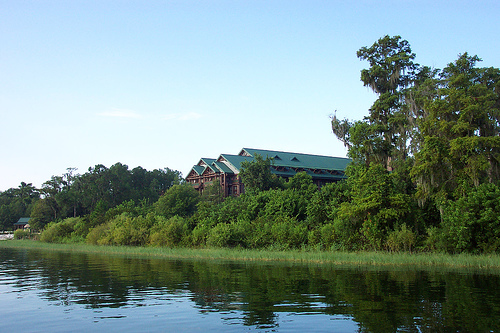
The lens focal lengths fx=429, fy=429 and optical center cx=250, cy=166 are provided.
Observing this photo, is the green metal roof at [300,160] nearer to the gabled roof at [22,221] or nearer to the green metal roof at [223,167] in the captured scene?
the green metal roof at [223,167]

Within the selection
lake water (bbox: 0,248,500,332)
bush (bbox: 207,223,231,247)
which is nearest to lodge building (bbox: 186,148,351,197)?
bush (bbox: 207,223,231,247)

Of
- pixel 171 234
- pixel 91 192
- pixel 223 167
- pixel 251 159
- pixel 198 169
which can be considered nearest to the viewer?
pixel 171 234

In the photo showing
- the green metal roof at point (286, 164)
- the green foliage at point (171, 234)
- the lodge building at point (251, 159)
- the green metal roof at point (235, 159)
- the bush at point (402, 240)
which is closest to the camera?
the bush at point (402, 240)

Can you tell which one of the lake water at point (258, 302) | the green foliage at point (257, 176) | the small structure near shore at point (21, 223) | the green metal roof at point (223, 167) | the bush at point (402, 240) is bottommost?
the lake water at point (258, 302)

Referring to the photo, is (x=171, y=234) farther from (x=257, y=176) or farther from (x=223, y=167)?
(x=223, y=167)

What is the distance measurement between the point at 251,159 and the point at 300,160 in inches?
365

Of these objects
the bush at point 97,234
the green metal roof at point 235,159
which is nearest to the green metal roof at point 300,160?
the green metal roof at point 235,159

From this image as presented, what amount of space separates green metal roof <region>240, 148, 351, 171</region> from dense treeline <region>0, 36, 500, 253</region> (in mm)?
19940

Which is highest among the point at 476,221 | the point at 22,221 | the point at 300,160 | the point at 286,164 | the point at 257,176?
the point at 300,160

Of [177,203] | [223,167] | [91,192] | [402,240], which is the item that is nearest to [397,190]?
[402,240]

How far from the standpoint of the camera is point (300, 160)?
78375 millimetres

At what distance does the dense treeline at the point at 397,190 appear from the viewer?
96.7ft

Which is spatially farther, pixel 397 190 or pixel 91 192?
pixel 91 192

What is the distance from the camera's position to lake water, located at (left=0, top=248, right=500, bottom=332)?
12445 mm
